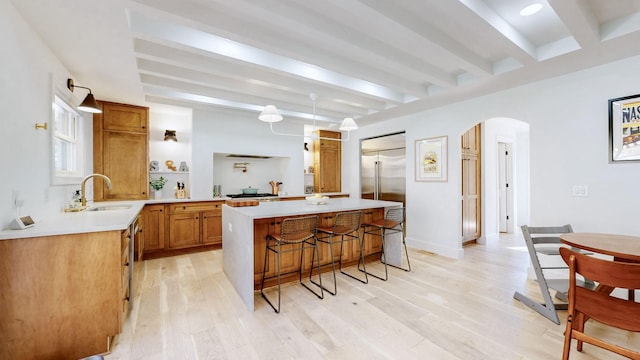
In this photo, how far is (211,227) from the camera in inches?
173

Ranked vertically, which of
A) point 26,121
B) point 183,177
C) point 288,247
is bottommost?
point 288,247

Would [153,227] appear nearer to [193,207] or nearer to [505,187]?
[193,207]

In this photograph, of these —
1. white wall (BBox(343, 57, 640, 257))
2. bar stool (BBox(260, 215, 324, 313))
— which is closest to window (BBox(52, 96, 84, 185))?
bar stool (BBox(260, 215, 324, 313))

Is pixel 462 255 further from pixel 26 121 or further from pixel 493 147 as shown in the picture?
pixel 26 121

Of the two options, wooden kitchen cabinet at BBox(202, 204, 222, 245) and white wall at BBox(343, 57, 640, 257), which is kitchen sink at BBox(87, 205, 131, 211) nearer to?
wooden kitchen cabinet at BBox(202, 204, 222, 245)

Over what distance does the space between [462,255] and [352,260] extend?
1.76 meters

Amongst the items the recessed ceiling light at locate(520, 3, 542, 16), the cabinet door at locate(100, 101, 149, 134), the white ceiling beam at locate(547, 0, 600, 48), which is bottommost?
the cabinet door at locate(100, 101, 149, 134)

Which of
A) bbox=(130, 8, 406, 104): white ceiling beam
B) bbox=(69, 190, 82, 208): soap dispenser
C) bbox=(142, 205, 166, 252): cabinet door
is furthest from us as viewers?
bbox=(142, 205, 166, 252): cabinet door

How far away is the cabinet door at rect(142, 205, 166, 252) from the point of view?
3900mm

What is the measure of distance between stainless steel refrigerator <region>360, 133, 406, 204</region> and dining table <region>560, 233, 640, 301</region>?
2785 mm

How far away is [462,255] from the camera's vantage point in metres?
3.97

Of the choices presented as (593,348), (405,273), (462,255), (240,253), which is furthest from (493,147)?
(240,253)

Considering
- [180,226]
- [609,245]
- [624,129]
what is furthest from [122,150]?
[624,129]

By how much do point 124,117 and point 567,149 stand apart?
5.85 metres
